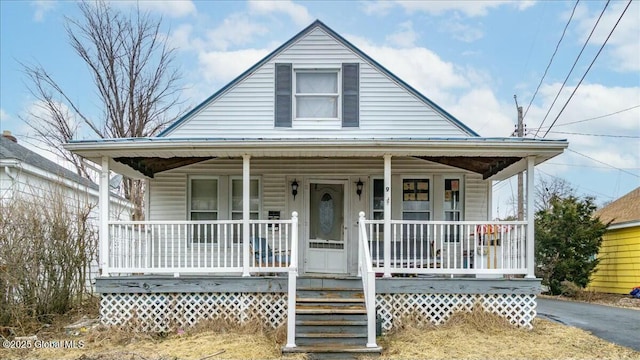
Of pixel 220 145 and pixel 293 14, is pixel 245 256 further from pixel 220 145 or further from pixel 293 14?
pixel 293 14

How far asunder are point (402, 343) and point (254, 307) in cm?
248

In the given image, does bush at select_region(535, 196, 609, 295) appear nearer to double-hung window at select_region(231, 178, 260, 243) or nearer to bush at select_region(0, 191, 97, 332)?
double-hung window at select_region(231, 178, 260, 243)

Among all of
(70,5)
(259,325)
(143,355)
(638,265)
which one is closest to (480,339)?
(259,325)

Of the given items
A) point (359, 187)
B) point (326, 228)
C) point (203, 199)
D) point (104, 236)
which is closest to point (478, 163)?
point (359, 187)

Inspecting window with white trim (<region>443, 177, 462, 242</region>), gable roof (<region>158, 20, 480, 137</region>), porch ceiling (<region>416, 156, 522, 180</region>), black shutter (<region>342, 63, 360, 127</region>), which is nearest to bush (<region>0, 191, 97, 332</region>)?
gable roof (<region>158, 20, 480, 137</region>)

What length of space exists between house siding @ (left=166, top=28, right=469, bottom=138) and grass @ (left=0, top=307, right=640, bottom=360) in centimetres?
449

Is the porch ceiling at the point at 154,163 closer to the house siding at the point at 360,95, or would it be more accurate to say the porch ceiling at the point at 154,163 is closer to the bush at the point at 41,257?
the house siding at the point at 360,95

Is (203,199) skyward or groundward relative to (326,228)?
skyward

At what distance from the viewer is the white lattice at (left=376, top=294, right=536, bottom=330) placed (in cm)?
916

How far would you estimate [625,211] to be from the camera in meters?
18.6

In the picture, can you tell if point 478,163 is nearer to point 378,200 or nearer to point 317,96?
point 378,200

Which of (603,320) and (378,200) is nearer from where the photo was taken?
(603,320)

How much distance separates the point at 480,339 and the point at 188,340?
434 cm

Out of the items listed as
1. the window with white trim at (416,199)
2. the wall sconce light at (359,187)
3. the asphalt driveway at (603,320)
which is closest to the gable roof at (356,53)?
the window with white trim at (416,199)
